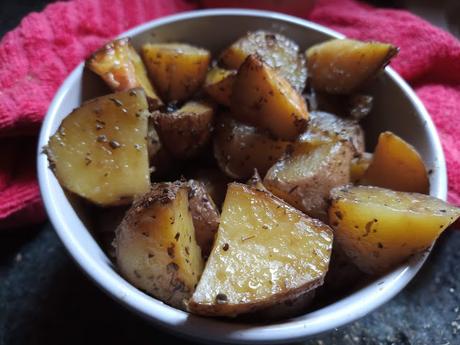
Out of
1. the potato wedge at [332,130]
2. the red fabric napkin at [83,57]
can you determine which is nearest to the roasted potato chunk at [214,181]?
the potato wedge at [332,130]

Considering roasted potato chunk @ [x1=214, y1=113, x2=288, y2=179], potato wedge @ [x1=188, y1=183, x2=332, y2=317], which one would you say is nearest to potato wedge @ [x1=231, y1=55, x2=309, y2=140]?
roasted potato chunk @ [x1=214, y1=113, x2=288, y2=179]

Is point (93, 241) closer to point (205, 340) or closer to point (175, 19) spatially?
point (205, 340)

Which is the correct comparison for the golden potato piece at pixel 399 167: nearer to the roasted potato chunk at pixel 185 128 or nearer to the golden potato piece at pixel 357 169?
the golden potato piece at pixel 357 169

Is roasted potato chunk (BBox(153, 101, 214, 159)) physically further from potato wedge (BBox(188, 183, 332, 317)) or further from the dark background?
the dark background

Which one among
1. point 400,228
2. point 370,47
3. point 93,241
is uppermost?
point 370,47

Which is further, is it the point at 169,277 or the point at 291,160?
the point at 291,160

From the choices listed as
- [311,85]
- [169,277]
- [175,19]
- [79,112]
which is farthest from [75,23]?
[169,277]

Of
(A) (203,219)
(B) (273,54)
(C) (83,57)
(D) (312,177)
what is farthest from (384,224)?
(C) (83,57)
